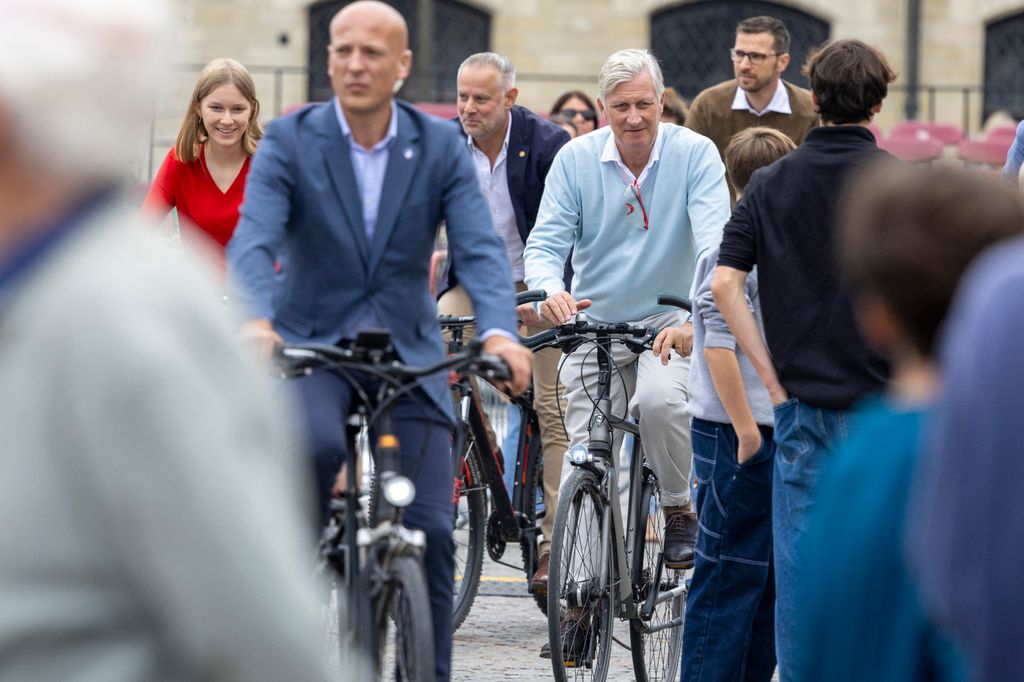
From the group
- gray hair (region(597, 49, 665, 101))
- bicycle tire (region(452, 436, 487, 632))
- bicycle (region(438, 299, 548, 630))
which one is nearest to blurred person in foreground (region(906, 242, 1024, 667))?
gray hair (region(597, 49, 665, 101))

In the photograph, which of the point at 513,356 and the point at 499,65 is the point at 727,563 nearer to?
the point at 513,356

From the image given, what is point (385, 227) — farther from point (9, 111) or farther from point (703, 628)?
point (9, 111)

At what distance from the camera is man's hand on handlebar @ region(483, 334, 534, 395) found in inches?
174

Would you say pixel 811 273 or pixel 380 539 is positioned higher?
pixel 811 273

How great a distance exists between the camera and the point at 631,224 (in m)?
6.66

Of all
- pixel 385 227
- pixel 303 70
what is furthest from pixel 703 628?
pixel 303 70

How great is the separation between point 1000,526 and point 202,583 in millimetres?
884

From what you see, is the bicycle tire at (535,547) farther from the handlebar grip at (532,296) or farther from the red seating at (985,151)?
the red seating at (985,151)

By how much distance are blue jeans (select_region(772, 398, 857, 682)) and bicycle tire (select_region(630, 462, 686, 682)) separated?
4.27 ft

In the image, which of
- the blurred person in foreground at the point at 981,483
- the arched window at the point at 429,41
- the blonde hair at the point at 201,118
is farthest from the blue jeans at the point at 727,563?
the arched window at the point at 429,41

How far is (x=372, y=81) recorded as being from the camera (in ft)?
15.2

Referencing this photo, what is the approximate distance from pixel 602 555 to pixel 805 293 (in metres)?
1.64

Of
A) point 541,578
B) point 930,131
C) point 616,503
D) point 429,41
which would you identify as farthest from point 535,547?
point 429,41

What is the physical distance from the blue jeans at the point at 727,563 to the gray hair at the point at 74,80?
12.7 ft
